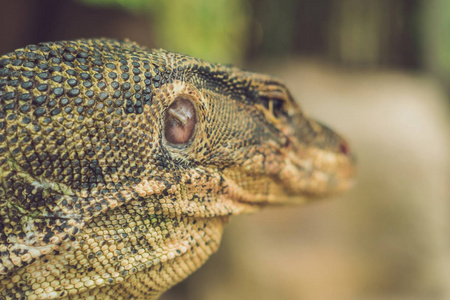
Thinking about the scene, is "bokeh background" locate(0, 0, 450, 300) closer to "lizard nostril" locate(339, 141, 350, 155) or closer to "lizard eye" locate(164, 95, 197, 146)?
"lizard nostril" locate(339, 141, 350, 155)

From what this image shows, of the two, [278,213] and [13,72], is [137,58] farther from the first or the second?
[278,213]

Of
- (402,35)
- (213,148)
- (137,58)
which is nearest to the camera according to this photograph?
(137,58)

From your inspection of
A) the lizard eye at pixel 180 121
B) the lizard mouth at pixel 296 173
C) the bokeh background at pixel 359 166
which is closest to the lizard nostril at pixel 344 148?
the lizard mouth at pixel 296 173

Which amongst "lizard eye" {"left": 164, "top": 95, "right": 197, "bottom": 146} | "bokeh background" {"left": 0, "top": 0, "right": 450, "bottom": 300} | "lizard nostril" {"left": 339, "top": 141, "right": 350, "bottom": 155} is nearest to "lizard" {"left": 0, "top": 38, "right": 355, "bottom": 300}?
"lizard eye" {"left": 164, "top": 95, "right": 197, "bottom": 146}

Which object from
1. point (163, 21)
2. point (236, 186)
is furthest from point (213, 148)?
point (163, 21)

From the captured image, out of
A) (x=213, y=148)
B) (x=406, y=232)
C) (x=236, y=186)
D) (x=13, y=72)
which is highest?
(x=13, y=72)

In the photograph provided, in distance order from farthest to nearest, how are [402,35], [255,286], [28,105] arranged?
1. [402,35]
2. [255,286]
3. [28,105]

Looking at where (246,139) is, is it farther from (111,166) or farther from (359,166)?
(359,166)

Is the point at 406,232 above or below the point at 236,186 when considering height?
below

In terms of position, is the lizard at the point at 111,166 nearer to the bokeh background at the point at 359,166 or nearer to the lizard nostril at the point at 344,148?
the lizard nostril at the point at 344,148

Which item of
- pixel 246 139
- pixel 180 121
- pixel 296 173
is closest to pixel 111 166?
pixel 180 121
